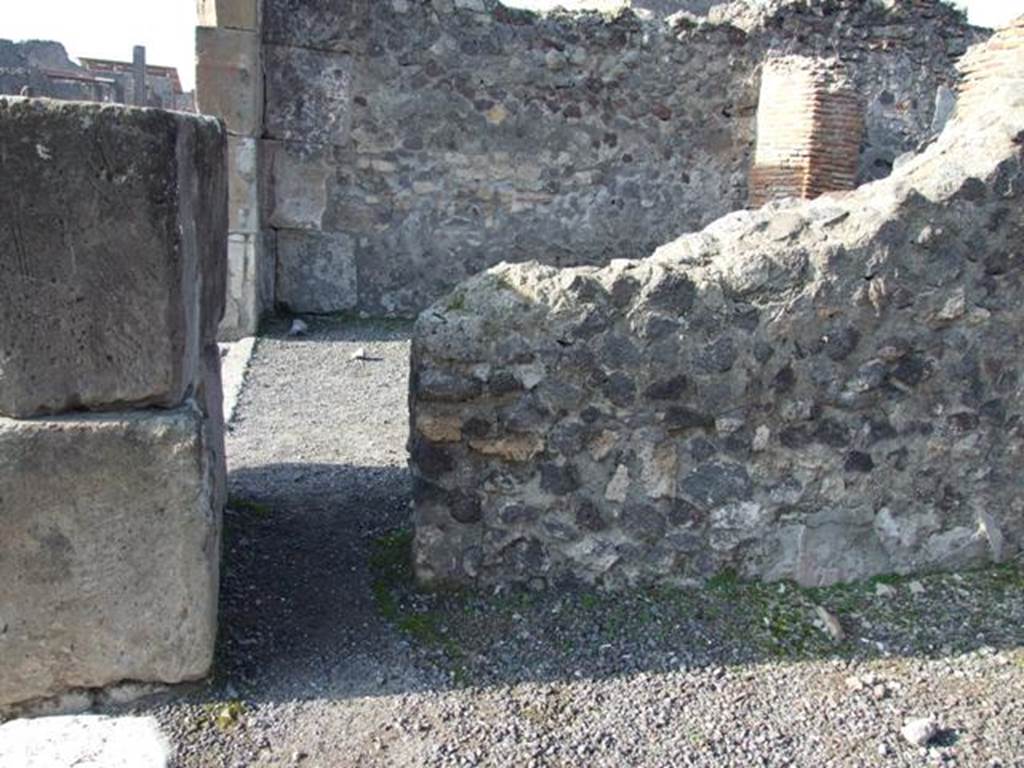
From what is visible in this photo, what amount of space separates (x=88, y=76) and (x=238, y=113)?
13.6m

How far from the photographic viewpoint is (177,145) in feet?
7.98

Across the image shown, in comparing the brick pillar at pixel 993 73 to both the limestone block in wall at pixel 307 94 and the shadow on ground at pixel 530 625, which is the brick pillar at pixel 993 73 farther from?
the limestone block in wall at pixel 307 94

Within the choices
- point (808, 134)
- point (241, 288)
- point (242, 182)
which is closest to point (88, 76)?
point (242, 182)

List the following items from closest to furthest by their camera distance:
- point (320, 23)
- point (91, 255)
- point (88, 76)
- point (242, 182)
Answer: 1. point (91, 255)
2. point (242, 182)
3. point (320, 23)
4. point (88, 76)

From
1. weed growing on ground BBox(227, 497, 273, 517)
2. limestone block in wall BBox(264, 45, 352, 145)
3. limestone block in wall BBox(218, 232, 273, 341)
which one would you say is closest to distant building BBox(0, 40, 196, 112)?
limestone block in wall BBox(264, 45, 352, 145)

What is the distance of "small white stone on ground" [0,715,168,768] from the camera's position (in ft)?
7.75

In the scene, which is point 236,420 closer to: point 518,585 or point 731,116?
point 518,585

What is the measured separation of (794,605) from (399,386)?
12.8ft

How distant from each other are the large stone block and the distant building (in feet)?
48.2

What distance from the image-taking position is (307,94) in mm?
8031

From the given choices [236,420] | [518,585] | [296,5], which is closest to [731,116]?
[296,5]

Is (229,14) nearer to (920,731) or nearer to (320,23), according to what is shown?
(320,23)

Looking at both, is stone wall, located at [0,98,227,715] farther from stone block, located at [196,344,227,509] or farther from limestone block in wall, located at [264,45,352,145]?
limestone block in wall, located at [264,45,352,145]

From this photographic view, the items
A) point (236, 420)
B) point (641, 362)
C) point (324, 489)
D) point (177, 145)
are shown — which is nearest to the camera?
point (177, 145)
